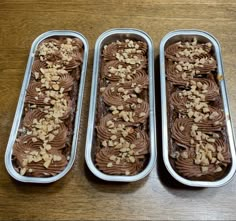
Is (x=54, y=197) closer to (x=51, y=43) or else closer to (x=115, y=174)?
(x=115, y=174)

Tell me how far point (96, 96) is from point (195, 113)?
0.44 m

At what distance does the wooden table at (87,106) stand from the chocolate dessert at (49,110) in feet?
0.24

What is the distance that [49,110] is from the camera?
1.18 metres

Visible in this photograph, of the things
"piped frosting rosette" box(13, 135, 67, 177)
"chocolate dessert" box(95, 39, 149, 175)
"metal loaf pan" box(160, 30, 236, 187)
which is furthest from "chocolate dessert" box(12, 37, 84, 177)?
"metal loaf pan" box(160, 30, 236, 187)

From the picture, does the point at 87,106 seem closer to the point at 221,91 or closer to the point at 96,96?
the point at 96,96

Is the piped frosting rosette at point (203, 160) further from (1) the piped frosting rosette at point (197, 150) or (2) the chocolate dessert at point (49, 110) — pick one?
(2) the chocolate dessert at point (49, 110)

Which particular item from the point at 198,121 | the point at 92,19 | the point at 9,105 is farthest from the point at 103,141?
the point at 92,19

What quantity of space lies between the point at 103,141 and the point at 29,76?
19.2 inches

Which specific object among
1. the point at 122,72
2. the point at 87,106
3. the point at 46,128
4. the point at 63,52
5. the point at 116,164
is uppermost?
the point at 63,52

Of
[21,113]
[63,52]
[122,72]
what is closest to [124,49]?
[122,72]

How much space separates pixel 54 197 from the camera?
104cm

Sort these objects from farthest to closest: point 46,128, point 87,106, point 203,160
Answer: point 87,106 → point 46,128 → point 203,160

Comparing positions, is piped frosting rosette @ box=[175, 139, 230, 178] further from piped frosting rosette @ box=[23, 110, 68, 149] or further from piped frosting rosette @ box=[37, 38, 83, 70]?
piped frosting rosette @ box=[37, 38, 83, 70]

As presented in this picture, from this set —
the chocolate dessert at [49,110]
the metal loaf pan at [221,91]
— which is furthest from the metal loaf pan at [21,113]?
the metal loaf pan at [221,91]
